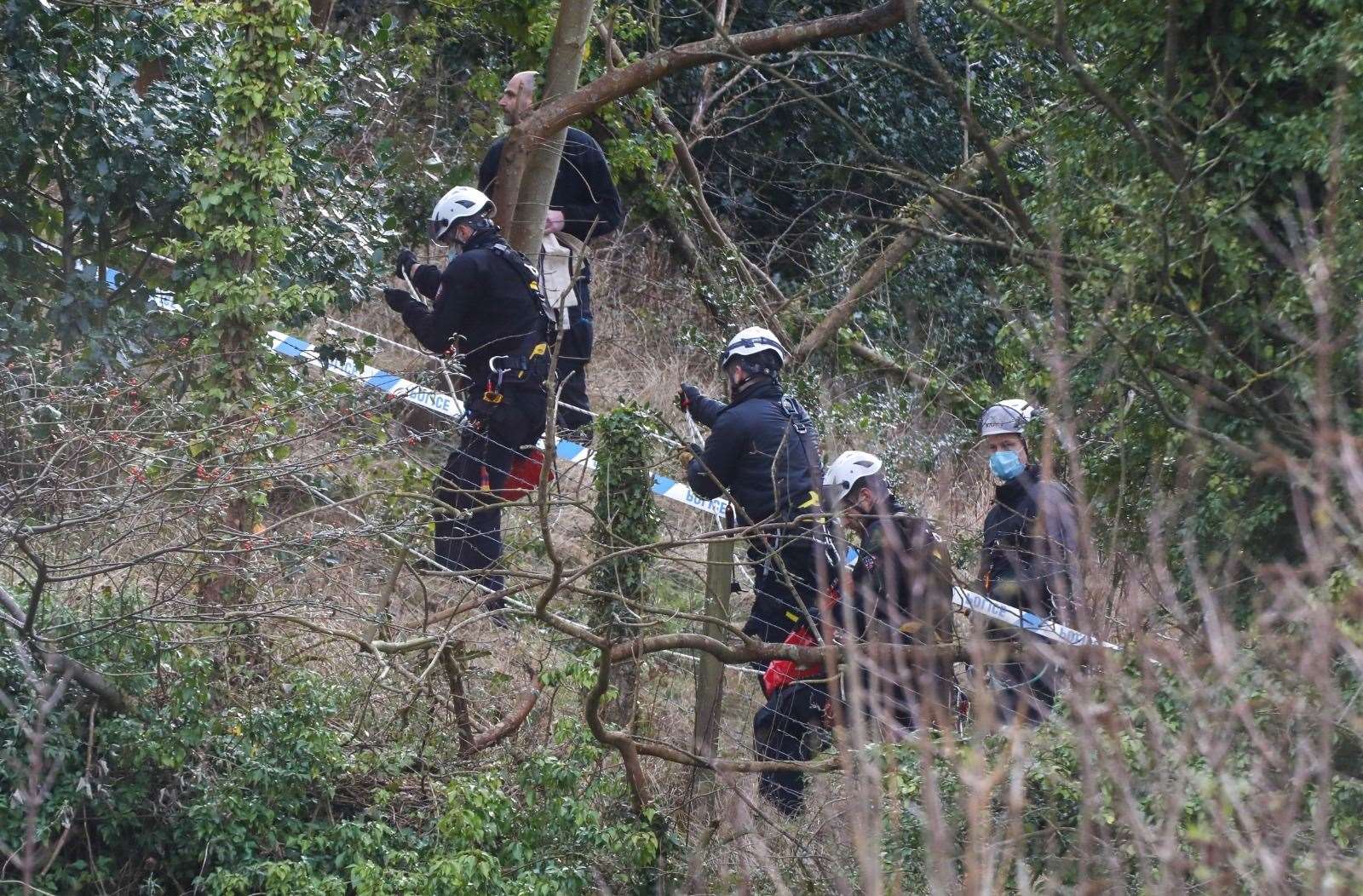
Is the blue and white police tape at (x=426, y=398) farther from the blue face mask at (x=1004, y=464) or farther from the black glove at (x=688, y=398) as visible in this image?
the blue face mask at (x=1004, y=464)

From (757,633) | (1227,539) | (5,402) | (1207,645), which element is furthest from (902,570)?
(5,402)

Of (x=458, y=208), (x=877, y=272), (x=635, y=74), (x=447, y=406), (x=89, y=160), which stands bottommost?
(x=447, y=406)

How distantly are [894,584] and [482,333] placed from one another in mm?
3318

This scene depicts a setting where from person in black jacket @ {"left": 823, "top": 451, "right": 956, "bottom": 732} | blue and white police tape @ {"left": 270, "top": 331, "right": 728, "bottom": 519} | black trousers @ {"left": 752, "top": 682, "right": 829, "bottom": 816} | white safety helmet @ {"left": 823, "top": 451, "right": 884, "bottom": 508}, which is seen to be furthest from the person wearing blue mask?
blue and white police tape @ {"left": 270, "top": 331, "right": 728, "bottom": 519}

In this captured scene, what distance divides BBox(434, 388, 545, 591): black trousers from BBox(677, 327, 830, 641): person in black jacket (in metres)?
0.88

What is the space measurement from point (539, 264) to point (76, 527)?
2979 millimetres

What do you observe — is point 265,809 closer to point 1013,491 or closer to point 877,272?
point 1013,491

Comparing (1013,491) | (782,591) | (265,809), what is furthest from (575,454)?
(265,809)

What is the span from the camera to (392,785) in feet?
20.9

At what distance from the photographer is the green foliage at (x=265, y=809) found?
19.0 ft

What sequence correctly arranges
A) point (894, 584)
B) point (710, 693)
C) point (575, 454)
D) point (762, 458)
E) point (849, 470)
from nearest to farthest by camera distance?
point (894, 584), point (710, 693), point (849, 470), point (762, 458), point (575, 454)

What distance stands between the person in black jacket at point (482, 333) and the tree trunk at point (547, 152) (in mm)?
237

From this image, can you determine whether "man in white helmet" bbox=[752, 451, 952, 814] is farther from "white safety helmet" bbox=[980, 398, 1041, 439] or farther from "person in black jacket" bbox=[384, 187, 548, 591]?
"person in black jacket" bbox=[384, 187, 548, 591]

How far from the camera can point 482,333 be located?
25.2 feet
